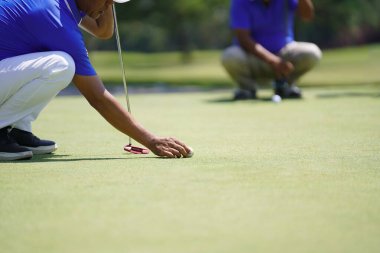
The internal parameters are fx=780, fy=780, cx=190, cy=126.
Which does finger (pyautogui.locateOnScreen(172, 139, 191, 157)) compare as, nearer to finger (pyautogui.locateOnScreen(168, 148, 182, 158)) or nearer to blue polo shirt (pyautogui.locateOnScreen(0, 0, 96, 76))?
finger (pyautogui.locateOnScreen(168, 148, 182, 158))

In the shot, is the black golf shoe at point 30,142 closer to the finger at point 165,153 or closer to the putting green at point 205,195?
the putting green at point 205,195

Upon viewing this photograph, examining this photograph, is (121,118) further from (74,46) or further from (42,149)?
(42,149)

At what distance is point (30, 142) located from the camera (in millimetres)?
4578

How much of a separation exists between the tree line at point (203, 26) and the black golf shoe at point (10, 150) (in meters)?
15.8

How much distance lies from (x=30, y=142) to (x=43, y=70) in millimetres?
586

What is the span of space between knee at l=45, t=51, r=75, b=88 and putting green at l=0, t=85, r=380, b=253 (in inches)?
18.0

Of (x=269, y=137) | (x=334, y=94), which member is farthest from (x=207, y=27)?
(x=269, y=137)

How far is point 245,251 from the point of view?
2.34m

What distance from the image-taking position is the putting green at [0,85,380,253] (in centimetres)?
247

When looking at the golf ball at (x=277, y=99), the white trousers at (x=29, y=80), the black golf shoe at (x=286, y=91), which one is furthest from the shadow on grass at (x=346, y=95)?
the white trousers at (x=29, y=80)

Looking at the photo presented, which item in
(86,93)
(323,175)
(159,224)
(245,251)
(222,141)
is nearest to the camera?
(245,251)

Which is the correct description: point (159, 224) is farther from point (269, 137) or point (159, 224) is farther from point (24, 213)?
point (269, 137)

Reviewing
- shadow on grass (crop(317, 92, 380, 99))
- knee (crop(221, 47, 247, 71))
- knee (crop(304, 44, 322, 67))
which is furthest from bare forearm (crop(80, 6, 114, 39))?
shadow on grass (crop(317, 92, 380, 99))

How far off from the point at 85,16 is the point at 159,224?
93.5 inches
